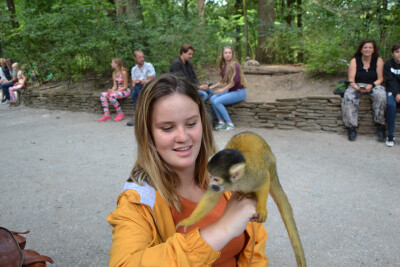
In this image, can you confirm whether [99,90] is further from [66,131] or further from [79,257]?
[79,257]

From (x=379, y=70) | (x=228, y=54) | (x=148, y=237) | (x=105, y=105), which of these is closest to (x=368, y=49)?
(x=379, y=70)

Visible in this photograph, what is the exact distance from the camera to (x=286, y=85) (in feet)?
20.8

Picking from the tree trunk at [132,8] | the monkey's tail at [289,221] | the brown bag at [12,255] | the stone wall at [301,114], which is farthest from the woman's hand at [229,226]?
the tree trunk at [132,8]

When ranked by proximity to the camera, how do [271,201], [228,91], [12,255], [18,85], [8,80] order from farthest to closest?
[8,80] < [18,85] < [228,91] < [271,201] < [12,255]

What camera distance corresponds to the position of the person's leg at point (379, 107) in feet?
Answer: 14.0

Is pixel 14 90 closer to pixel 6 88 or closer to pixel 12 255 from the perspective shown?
pixel 6 88

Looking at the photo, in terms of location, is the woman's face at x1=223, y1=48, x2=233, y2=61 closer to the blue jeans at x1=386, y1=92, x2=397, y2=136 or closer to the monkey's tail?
the blue jeans at x1=386, y1=92, x2=397, y2=136

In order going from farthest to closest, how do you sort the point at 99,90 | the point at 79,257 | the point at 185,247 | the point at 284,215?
Answer: the point at 99,90 → the point at 79,257 → the point at 284,215 → the point at 185,247

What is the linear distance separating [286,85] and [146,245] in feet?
20.1

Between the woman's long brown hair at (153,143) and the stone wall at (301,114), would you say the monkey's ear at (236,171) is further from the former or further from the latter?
the stone wall at (301,114)

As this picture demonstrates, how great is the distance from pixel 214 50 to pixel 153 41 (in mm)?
1882

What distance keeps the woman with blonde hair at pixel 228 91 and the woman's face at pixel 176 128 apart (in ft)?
14.0

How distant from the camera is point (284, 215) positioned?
1.38m

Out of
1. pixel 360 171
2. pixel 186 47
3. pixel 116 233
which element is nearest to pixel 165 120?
pixel 116 233
